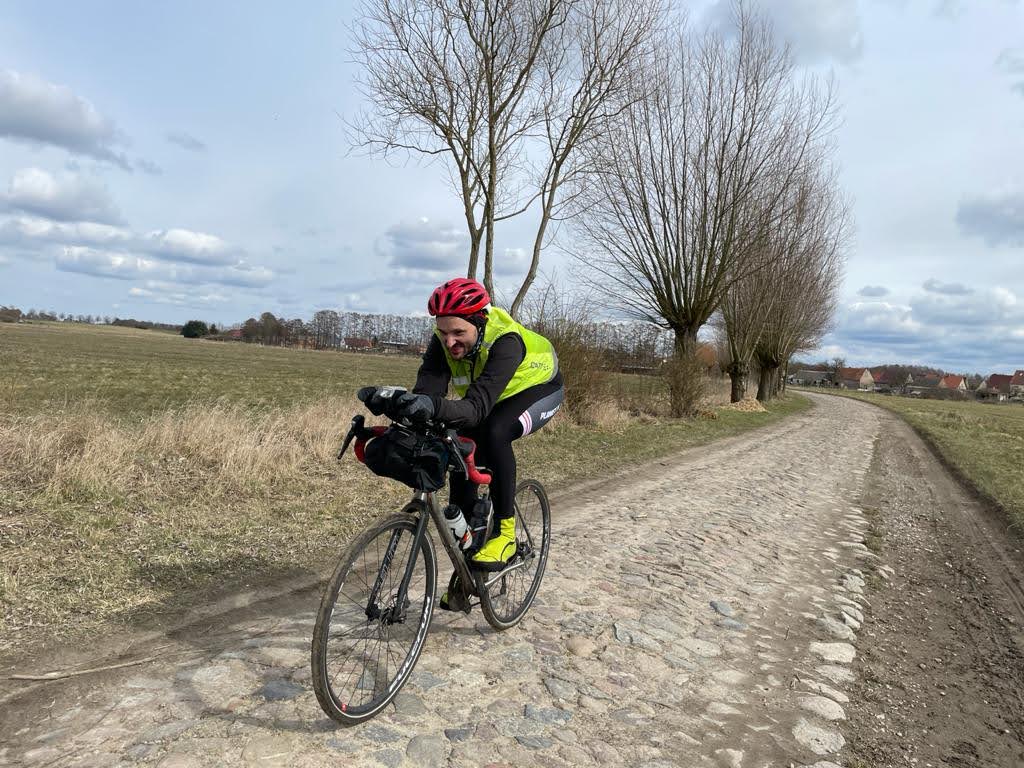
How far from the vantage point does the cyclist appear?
11.1 ft

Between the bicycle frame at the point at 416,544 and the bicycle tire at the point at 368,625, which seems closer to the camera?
the bicycle tire at the point at 368,625

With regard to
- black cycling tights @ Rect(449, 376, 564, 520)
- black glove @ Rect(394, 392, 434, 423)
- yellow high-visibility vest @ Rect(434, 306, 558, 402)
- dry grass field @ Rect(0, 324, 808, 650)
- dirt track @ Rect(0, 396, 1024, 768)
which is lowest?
dirt track @ Rect(0, 396, 1024, 768)

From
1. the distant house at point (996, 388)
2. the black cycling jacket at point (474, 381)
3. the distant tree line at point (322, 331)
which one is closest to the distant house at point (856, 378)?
the distant house at point (996, 388)

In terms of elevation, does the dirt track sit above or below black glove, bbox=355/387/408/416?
below

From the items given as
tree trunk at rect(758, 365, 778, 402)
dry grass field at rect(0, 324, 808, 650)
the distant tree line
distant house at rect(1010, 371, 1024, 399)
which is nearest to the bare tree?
tree trunk at rect(758, 365, 778, 402)

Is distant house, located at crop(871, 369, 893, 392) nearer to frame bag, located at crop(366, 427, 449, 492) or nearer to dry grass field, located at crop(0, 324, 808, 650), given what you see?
dry grass field, located at crop(0, 324, 808, 650)

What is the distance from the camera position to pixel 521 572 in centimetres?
436

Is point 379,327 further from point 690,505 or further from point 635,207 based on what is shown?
point 690,505

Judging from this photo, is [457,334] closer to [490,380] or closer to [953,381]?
[490,380]

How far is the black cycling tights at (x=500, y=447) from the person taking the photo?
3.67 m

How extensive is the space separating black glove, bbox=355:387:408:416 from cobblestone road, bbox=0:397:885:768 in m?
1.46

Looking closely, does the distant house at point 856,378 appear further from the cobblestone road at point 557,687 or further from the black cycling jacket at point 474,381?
the black cycling jacket at point 474,381

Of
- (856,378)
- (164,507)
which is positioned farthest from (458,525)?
(856,378)

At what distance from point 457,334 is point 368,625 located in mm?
1542
